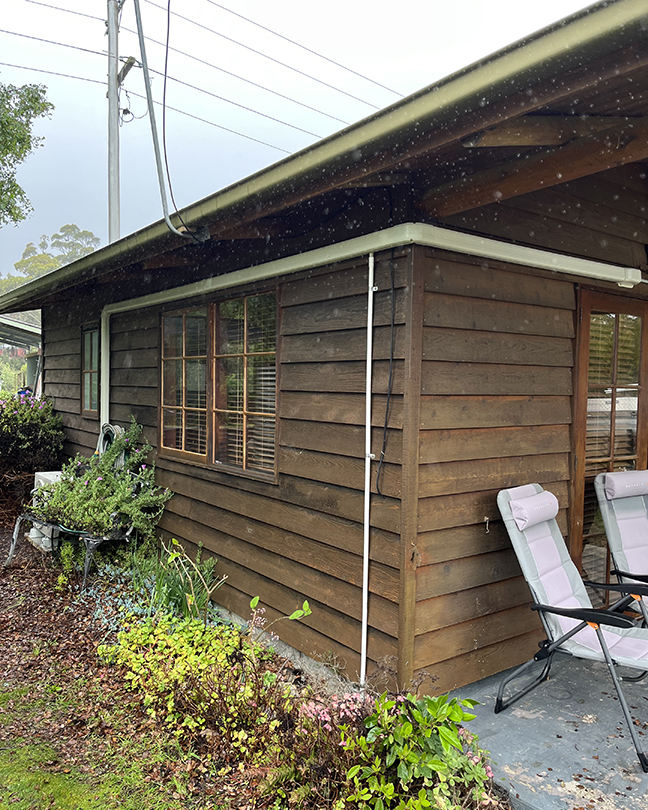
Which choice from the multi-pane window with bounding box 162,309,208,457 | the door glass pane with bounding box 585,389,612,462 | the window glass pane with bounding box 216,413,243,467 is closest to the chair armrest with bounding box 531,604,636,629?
the door glass pane with bounding box 585,389,612,462

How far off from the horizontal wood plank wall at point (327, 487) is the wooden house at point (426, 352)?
1 centimetres

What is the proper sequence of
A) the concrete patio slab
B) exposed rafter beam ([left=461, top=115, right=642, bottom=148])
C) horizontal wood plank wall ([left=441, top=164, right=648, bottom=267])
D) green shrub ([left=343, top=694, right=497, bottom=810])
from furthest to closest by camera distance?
1. horizontal wood plank wall ([left=441, top=164, right=648, bottom=267])
2. the concrete patio slab
3. green shrub ([left=343, top=694, right=497, bottom=810])
4. exposed rafter beam ([left=461, top=115, right=642, bottom=148])

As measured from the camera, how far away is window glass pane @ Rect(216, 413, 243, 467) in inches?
148

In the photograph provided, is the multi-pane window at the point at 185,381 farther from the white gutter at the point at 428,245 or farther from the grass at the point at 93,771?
the grass at the point at 93,771

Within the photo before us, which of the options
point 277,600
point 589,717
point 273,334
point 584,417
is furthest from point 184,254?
point 589,717

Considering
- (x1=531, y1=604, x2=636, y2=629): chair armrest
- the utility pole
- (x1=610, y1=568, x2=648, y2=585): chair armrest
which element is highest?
the utility pole

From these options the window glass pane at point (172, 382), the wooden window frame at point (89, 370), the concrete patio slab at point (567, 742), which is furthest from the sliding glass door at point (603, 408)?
the wooden window frame at point (89, 370)

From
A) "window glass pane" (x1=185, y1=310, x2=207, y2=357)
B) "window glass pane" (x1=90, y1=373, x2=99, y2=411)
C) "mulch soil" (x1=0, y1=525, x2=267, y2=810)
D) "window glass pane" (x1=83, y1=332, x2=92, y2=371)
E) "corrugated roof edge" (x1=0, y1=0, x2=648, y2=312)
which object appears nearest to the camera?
"corrugated roof edge" (x1=0, y1=0, x2=648, y2=312)

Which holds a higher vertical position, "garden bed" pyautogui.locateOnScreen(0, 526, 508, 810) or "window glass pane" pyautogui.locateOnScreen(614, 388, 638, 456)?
"window glass pane" pyautogui.locateOnScreen(614, 388, 638, 456)

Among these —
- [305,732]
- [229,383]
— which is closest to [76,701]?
[305,732]

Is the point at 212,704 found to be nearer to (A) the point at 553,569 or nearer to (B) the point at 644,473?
(A) the point at 553,569

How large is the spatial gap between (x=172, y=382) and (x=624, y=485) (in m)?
3.05

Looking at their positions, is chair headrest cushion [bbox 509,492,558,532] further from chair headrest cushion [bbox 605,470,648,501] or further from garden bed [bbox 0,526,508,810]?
garden bed [bbox 0,526,508,810]

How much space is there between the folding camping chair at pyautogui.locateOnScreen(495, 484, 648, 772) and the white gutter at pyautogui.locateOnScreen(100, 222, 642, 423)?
107 cm
